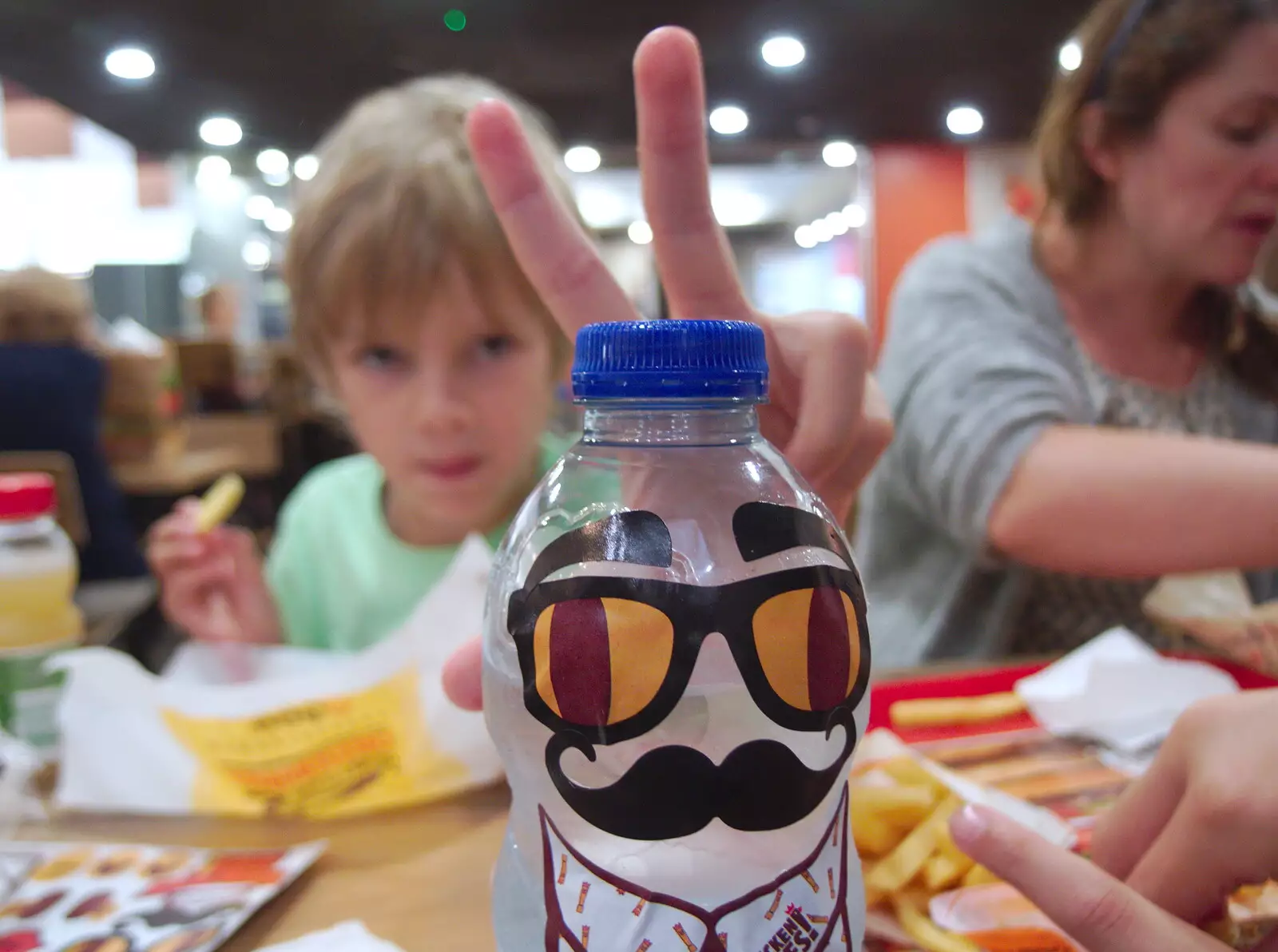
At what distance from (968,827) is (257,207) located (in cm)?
619

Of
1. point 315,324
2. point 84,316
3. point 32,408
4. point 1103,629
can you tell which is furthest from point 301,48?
point 1103,629

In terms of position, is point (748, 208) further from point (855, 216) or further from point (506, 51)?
point (506, 51)

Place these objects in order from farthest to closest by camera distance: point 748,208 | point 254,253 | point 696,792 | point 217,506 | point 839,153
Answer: point 748,208, point 254,253, point 839,153, point 217,506, point 696,792

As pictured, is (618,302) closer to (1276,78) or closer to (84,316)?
(1276,78)

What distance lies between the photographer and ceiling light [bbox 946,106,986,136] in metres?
4.65

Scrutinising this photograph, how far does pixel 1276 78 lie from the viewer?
81 cm

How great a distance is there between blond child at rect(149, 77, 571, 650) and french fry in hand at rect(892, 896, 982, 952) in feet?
1.77

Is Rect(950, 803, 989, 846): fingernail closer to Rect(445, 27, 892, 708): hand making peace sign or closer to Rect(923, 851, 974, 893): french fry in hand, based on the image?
Rect(923, 851, 974, 893): french fry in hand

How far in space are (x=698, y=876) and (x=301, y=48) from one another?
12.2ft

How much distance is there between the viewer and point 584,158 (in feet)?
16.2

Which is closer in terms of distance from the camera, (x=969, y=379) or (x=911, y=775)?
(x=911, y=775)

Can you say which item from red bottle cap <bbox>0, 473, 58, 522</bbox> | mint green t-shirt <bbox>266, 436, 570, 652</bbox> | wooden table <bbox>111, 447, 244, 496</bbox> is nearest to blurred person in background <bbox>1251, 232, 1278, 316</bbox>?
mint green t-shirt <bbox>266, 436, 570, 652</bbox>

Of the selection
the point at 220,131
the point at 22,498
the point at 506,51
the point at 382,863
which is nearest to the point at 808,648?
the point at 382,863

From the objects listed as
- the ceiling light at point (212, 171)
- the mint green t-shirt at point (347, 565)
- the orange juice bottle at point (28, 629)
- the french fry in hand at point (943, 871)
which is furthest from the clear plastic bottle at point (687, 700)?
the ceiling light at point (212, 171)
